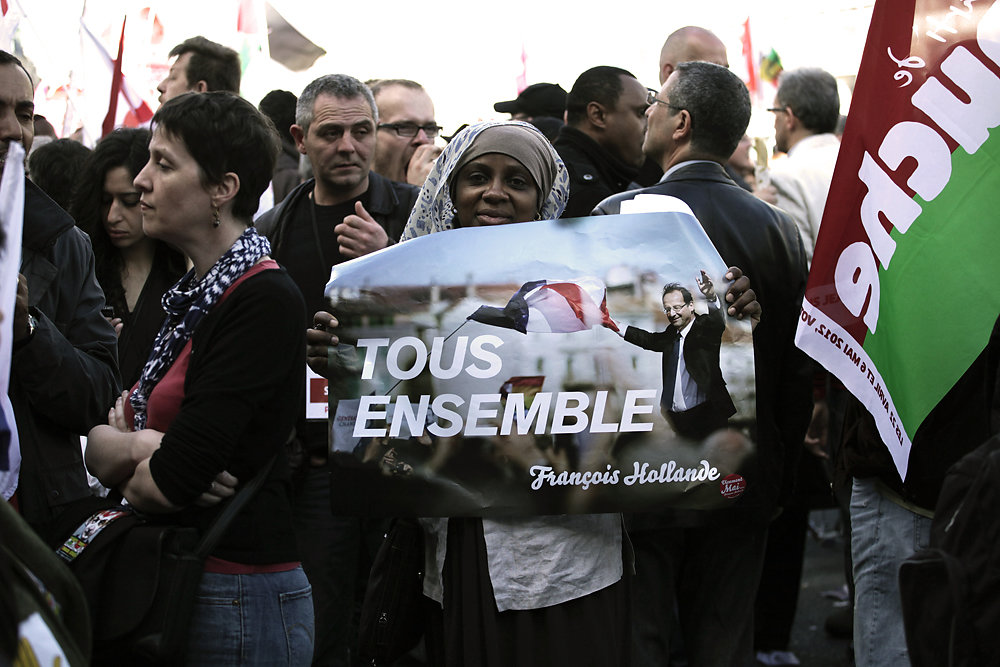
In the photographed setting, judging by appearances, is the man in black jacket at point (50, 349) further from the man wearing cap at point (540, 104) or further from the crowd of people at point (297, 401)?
the man wearing cap at point (540, 104)

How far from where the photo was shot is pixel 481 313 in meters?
2.71

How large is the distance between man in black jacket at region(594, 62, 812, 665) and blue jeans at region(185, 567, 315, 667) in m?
1.36

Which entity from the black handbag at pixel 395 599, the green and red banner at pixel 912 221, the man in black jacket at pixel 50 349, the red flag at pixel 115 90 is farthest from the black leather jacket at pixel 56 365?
the red flag at pixel 115 90

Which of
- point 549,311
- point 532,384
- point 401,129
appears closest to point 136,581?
point 532,384

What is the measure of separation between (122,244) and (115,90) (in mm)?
3160

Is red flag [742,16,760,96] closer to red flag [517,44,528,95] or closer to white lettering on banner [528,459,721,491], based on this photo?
red flag [517,44,528,95]

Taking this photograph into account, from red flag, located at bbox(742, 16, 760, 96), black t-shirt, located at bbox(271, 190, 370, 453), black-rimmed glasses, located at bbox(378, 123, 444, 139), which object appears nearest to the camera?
black t-shirt, located at bbox(271, 190, 370, 453)

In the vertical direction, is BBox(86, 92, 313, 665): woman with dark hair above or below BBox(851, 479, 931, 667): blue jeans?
above

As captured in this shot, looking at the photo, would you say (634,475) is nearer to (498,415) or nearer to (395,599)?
(498,415)

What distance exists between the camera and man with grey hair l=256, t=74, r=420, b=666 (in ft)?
13.9

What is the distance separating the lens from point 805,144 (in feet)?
18.7

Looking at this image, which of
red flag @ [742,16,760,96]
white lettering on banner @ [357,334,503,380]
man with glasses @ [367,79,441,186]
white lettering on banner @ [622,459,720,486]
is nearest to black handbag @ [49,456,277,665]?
white lettering on banner @ [357,334,503,380]

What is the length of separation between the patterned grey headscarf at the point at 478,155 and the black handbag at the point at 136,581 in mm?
1017

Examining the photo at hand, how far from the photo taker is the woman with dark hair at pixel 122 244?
4090mm
